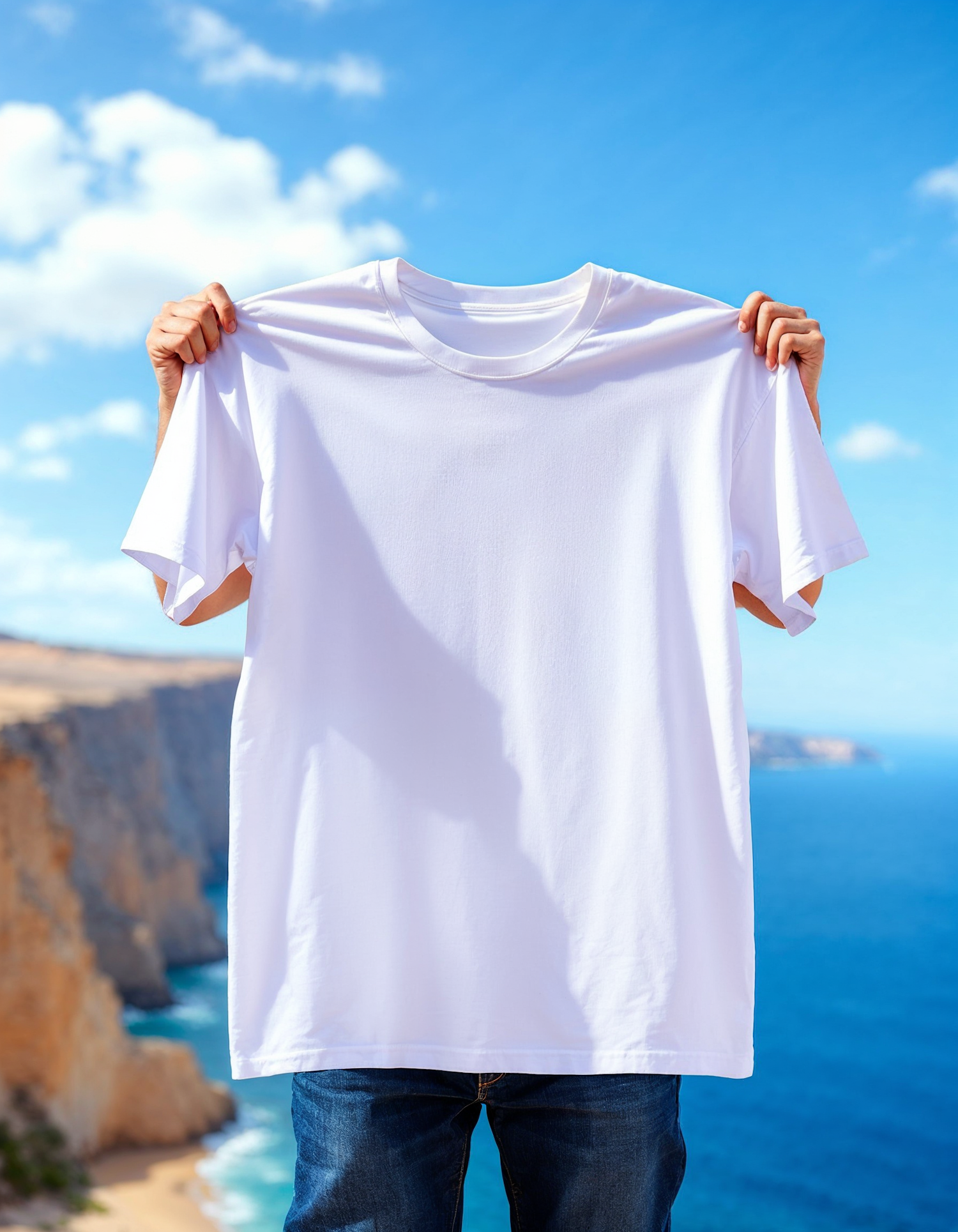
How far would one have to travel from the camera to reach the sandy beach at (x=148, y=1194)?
12.6 metres

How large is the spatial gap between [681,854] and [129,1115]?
16706 mm

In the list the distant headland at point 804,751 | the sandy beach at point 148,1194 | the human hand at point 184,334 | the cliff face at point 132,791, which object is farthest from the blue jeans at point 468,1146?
the distant headland at point 804,751

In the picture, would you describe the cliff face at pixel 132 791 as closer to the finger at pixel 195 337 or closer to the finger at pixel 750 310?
the finger at pixel 195 337

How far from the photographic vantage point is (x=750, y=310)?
1.72 m

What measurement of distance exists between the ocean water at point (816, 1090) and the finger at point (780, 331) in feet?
56.6

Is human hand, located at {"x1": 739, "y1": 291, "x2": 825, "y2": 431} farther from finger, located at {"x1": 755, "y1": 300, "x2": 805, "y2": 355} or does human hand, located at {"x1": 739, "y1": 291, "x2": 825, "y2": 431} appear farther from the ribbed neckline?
the ribbed neckline

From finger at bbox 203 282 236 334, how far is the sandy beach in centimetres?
1314

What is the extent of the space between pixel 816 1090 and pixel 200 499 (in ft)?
110

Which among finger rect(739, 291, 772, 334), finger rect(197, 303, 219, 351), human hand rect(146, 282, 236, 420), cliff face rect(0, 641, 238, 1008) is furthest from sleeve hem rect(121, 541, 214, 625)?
cliff face rect(0, 641, 238, 1008)

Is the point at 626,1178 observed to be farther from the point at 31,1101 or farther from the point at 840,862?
the point at 840,862

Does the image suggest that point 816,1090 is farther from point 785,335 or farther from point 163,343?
point 163,343

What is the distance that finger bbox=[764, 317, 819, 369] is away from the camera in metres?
1.71

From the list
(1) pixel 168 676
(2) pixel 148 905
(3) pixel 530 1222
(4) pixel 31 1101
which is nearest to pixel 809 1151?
(2) pixel 148 905

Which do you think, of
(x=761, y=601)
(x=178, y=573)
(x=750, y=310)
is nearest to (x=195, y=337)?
(x=178, y=573)
